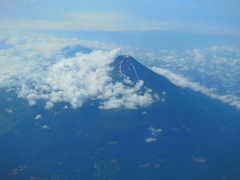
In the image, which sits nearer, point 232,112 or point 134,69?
point 232,112

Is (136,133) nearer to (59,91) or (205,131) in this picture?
(205,131)

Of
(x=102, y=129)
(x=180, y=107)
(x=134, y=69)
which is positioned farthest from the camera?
(x=134, y=69)

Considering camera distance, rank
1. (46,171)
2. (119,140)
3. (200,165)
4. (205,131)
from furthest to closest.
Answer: (205,131), (119,140), (200,165), (46,171)

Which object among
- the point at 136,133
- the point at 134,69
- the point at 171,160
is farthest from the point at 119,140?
the point at 134,69

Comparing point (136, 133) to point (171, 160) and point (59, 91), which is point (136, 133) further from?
point (59, 91)

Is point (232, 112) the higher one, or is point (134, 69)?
point (134, 69)

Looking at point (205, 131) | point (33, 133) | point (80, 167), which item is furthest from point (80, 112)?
point (205, 131)
